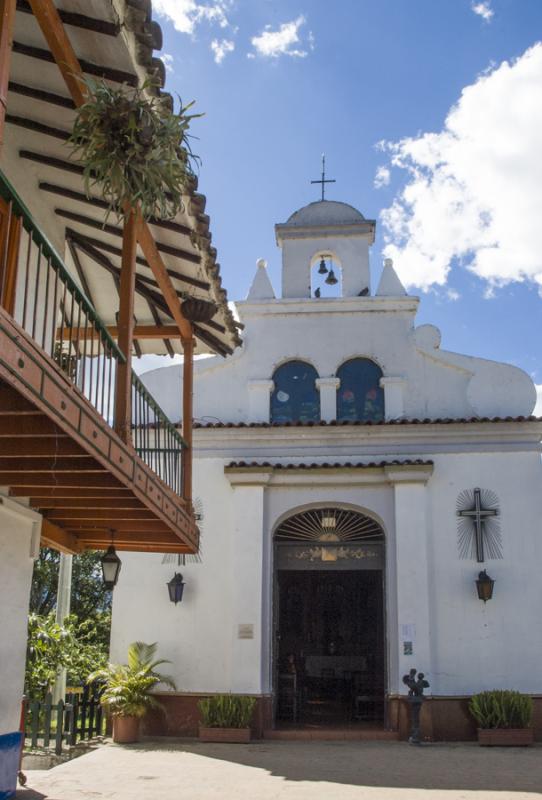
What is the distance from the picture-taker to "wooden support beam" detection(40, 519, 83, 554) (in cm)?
958

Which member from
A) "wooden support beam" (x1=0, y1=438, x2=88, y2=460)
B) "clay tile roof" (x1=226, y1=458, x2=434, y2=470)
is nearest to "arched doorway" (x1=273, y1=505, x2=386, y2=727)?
"clay tile roof" (x1=226, y1=458, x2=434, y2=470)

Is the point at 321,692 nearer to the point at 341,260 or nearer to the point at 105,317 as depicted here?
the point at 341,260

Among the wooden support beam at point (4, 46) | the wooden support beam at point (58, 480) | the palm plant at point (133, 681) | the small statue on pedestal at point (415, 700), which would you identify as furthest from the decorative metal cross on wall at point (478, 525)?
the wooden support beam at point (4, 46)

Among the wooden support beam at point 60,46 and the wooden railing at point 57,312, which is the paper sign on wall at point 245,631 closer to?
the wooden railing at point 57,312

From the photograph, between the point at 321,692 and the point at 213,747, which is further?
the point at 321,692

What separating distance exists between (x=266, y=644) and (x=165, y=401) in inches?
190

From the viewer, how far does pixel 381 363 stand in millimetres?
16531

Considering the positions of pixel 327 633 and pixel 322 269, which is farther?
pixel 327 633

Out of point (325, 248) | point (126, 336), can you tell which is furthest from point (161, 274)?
point (325, 248)

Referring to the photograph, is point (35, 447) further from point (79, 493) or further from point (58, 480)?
point (79, 493)

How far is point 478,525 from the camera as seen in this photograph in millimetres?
15078

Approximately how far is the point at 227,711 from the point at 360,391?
19.9 feet

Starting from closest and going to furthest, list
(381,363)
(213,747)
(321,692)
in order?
(213,747) < (381,363) < (321,692)

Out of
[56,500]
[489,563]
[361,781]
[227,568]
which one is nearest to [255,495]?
[227,568]
